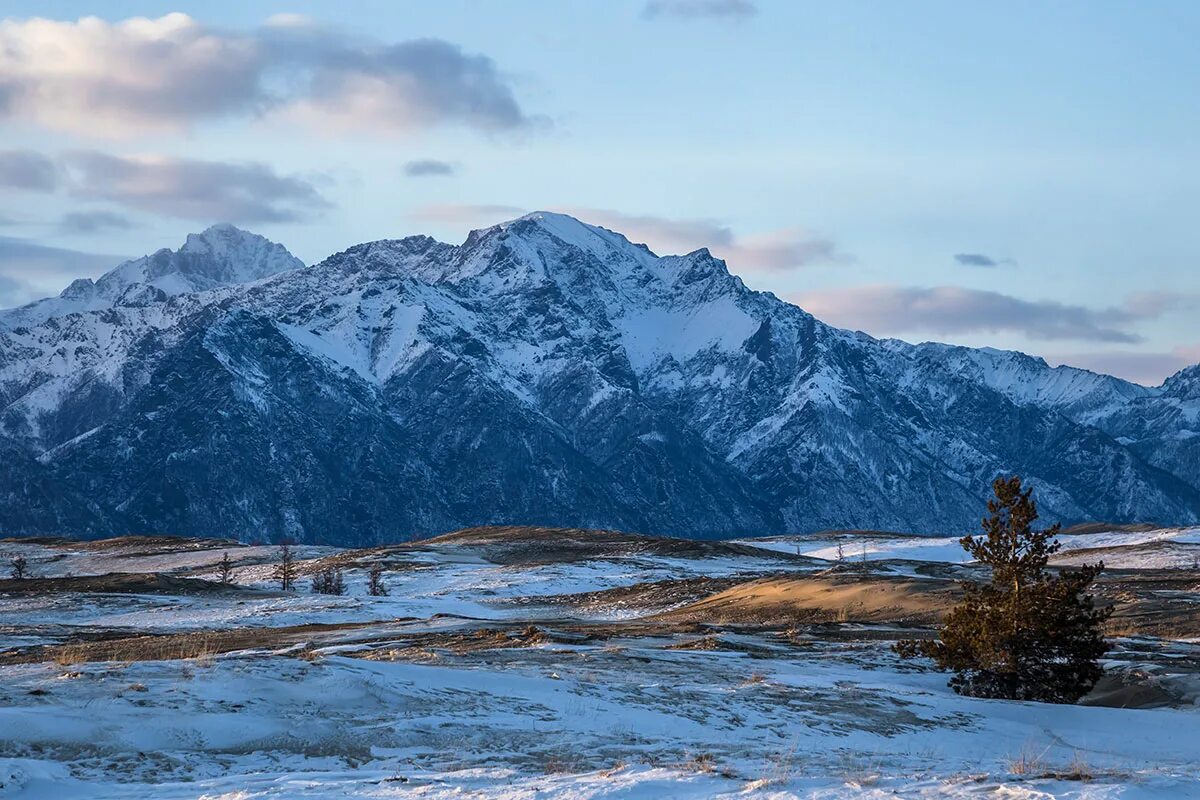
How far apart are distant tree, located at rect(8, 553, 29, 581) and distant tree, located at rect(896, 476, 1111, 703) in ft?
253

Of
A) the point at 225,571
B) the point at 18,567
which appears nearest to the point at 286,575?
the point at 225,571

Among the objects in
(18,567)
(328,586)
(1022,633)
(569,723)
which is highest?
(18,567)

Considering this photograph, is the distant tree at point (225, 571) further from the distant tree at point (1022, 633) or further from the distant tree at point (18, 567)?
the distant tree at point (1022, 633)

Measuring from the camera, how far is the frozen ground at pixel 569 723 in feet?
53.4

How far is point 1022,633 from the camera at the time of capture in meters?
27.9

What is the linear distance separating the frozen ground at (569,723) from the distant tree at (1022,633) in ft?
4.21

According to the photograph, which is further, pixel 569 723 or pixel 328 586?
pixel 328 586

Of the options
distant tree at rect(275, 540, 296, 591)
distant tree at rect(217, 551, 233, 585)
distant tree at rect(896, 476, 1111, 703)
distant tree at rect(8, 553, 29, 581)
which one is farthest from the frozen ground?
distant tree at rect(8, 553, 29, 581)

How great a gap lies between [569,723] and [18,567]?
304ft

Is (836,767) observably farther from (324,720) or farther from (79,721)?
(79,721)

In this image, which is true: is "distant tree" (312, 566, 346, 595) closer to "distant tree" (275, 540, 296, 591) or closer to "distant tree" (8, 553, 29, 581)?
"distant tree" (275, 540, 296, 591)

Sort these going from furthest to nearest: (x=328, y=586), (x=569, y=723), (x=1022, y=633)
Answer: (x=328, y=586) → (x=1022, y=633) → (x=569, y=723)

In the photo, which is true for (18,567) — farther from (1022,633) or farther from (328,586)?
(1022,633)

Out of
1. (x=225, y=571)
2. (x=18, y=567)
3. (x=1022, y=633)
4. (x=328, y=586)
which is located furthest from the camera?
(x=18, y=567)
